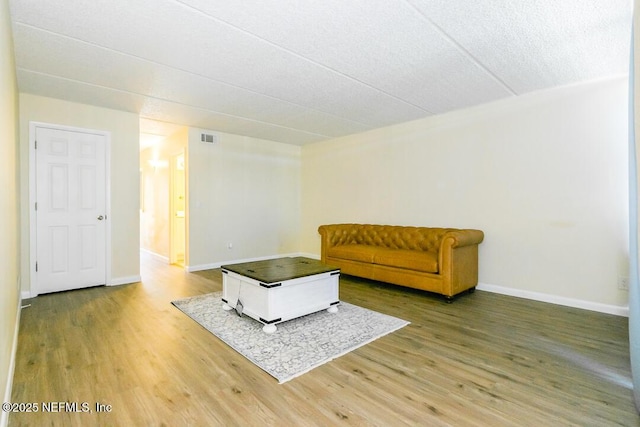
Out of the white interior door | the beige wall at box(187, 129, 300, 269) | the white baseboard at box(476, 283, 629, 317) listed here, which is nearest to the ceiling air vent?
the beige wall at box(187, 129, 300, 269)

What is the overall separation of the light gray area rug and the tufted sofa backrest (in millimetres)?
1549

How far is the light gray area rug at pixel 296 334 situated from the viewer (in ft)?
7.51

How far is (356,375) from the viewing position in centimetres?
211

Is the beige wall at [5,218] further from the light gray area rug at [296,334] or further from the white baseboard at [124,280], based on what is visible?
the white baseboard at [124,280]

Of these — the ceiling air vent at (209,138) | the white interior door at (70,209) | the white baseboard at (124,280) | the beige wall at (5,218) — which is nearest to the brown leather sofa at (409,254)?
the ceiling air vent at (209,138)

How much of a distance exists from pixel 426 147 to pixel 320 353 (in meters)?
3.54

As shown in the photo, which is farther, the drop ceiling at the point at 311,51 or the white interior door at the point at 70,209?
the white interior door at the point at 70,209

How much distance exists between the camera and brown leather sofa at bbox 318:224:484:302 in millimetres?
3656

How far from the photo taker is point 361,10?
7.23 feet

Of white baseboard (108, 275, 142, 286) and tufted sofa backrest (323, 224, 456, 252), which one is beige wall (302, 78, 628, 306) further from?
white baseboard (108, 275, 142, 286)

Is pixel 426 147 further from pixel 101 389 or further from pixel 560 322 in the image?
pixel 101 389

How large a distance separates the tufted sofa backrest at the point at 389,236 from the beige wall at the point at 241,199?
191 centimetres

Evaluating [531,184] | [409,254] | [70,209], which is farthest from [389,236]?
[70,209]

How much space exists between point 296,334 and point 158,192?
540 centimetres
